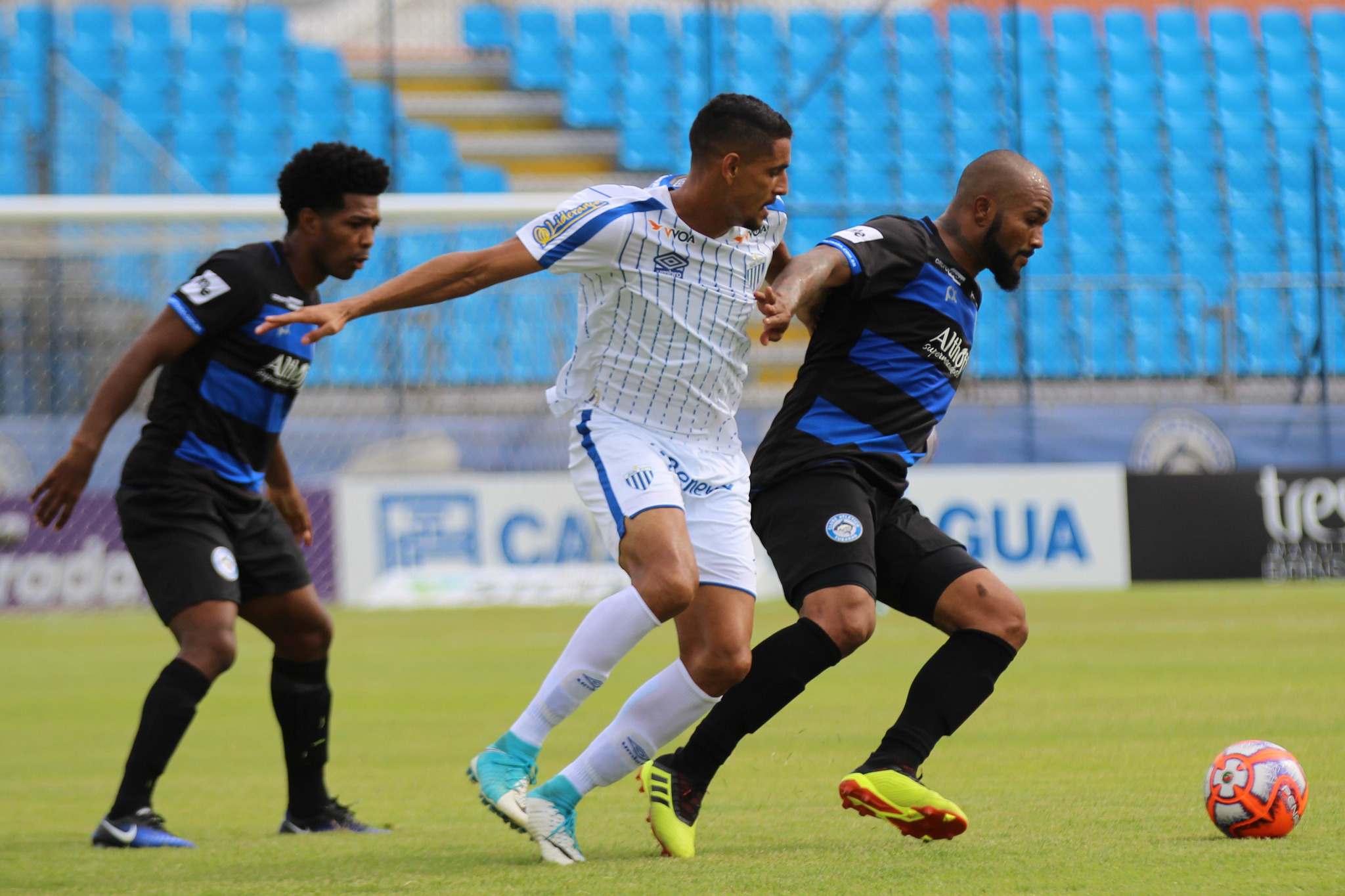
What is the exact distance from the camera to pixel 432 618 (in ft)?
43.3

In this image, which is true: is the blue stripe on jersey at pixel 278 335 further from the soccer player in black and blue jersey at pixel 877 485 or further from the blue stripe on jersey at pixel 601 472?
the soccer player in black and blue jersey at pixel 877 485

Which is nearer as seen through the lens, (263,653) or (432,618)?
(263,653)

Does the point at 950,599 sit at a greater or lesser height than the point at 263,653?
greater

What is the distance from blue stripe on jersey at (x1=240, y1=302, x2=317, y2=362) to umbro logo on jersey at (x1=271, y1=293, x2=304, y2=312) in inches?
0.5

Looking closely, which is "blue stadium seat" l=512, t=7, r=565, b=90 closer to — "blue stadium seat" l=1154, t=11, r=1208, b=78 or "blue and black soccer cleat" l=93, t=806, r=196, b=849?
"blue stadium seat" l=1154, t=11, r=1208, b=78

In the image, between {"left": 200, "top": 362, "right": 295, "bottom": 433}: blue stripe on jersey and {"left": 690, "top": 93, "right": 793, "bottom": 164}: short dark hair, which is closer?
{"left": 690, "top": 93, "right": 793, "bottom": 164}: short dark hair

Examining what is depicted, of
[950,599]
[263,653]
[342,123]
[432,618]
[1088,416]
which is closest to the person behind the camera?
[950,599]

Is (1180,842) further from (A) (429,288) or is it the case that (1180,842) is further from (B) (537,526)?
(B) (537,526)

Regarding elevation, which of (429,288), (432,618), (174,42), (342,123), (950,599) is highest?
(174,42)

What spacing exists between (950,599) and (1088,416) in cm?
A: 1154

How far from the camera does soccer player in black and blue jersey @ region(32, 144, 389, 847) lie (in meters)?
4.43

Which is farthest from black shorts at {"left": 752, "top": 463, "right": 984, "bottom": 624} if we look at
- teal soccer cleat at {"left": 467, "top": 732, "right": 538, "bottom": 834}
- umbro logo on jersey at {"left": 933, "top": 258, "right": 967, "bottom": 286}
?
teal soccer cleat at {"left": 467, "top": 732, "right": 538, "bottom": 834}

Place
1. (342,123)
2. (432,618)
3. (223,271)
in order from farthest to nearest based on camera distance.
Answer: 1. (342,123)
2. (432,618)
3. (223,271)

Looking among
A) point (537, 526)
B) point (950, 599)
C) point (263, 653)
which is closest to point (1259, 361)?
point (537, 526)
